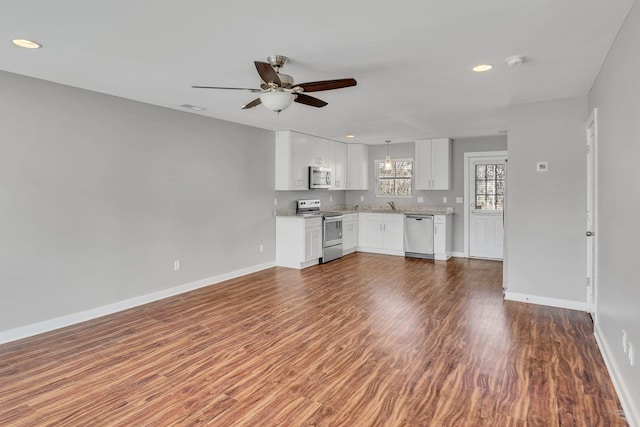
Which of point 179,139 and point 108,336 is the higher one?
point 179,139

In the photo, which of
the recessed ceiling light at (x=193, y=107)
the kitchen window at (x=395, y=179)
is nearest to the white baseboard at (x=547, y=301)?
the kitchen window at (x=395, y=179)

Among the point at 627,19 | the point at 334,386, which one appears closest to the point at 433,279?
the point at 334,386

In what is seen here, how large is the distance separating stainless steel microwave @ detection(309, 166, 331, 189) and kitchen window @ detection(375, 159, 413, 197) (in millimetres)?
1534

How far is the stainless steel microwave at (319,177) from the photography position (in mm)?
6875

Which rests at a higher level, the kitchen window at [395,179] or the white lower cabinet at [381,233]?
the kitchen window at [395,179]

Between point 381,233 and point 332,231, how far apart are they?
1.27 metres

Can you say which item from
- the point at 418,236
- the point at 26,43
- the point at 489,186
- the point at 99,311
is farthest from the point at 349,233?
the point at 26,43

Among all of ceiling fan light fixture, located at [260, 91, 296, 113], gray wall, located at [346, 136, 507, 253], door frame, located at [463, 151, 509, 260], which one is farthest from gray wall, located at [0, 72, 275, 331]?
door frame, located at [463, 151, 509, 260]

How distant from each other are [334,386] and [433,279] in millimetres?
3469

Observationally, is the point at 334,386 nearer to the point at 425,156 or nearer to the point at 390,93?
the point at 390,93

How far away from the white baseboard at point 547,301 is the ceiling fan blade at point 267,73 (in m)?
3.71

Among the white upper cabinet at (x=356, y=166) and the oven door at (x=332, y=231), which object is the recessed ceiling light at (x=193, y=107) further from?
the white upper cabinet at (x=356, y=166)

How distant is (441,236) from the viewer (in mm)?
7102

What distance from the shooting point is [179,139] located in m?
4.80
